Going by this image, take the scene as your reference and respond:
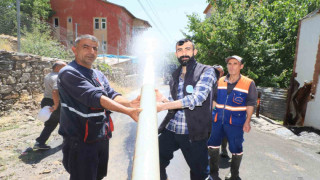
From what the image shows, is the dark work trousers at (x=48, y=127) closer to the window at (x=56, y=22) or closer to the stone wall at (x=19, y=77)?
the stone wall at (x=19, y=77)

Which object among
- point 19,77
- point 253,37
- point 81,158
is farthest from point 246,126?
point 253,37

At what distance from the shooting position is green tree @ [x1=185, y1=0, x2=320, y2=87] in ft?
38.4

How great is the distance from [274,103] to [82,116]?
31.1 feet

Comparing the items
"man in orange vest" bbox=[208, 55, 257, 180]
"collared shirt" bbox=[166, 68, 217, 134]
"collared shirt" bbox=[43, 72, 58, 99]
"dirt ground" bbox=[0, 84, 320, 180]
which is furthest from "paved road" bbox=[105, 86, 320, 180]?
"collared shirt" bbox=[43, 72, 58, 99]

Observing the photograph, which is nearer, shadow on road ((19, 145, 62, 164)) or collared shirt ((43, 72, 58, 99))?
shadow on road ((19, 145, 62, 164))

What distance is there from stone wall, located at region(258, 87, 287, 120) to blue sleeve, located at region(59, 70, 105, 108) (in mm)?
9283

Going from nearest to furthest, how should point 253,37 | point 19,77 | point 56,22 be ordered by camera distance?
point 19,77, point 253,37, point 56,22

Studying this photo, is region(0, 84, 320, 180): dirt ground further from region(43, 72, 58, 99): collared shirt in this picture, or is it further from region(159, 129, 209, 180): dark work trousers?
region(159, 129, 209, 180): dark work trousers

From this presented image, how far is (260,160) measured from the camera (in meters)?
4.36

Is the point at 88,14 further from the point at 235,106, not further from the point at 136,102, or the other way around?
the point at 136,102

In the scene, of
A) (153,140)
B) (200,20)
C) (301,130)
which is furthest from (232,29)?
(153,140)

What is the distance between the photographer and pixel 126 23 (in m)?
34.8

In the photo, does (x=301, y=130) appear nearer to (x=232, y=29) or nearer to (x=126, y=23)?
(x=232, y=29)

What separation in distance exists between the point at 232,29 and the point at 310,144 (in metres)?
7.85
